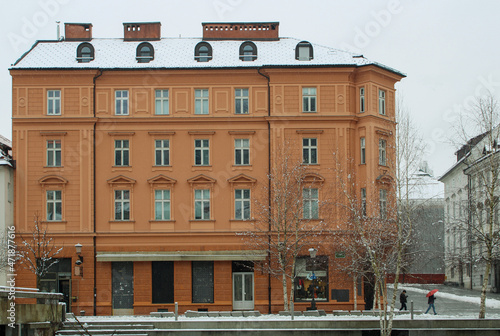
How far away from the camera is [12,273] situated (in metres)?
43.3

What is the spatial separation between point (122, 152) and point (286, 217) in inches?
420

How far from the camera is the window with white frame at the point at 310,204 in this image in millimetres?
44062

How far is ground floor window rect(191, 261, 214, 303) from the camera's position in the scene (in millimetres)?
43562

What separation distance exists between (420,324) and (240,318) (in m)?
7.86

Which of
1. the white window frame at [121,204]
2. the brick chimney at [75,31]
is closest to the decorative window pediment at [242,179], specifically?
the white window frame at [121,204]

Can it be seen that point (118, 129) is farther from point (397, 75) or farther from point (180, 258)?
point (397, 75)

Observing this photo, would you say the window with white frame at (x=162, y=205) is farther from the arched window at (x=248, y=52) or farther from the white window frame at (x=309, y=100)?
the white window frame at (x=309, y=100)

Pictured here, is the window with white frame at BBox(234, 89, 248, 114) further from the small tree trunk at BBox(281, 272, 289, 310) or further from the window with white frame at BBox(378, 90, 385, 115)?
the small tree trunk at BBox(281, 272, 289, 310)

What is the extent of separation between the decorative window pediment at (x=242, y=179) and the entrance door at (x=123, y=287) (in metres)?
7.57

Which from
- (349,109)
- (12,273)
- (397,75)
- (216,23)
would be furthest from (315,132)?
(12,273)

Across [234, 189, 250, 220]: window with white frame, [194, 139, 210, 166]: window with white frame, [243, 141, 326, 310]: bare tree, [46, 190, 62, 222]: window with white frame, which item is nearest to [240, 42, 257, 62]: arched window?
[194, 139, 210, 166]: window with white frame

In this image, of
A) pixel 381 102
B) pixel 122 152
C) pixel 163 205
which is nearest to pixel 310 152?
pixel 381 102

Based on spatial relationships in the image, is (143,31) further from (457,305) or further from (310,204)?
(457,305)

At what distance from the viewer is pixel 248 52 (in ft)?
152
